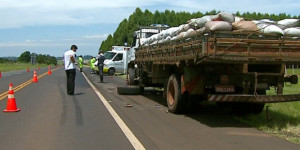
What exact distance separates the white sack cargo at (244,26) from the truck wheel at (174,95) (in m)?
2.14

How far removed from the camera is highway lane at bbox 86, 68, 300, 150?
6.36m

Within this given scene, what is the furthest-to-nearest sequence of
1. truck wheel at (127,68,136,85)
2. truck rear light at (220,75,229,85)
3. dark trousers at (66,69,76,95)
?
truck wheel at (127,68,136,85) < dark trousers at (66,69,76,95) < truck rear light at (220,75,229,85)

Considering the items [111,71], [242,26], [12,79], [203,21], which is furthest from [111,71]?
[242,26]

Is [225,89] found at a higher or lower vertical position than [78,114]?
higher

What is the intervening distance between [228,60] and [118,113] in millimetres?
3423

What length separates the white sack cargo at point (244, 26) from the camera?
26.0 feet

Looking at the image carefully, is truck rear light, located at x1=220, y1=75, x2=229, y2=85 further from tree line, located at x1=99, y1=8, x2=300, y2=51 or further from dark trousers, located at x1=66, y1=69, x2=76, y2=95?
tree line, located at x1=99, y1=8, x2=300, y2=51

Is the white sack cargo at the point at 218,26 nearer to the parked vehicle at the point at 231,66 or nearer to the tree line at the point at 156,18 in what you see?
the parked vehicle at the point at 231,66

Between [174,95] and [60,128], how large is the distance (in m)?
3.15

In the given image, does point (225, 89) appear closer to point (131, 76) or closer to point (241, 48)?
point (241, 48)

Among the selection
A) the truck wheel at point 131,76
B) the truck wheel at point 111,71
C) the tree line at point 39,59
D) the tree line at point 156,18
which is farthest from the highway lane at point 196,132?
the tree line at point 39,59

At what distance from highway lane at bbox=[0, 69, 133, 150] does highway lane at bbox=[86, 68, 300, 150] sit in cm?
50

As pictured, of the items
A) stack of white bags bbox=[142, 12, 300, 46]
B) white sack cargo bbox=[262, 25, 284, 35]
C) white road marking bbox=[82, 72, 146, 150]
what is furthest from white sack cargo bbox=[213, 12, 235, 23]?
white road marking bbox=[82, 72, 146, 150]

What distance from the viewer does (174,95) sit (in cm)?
969
